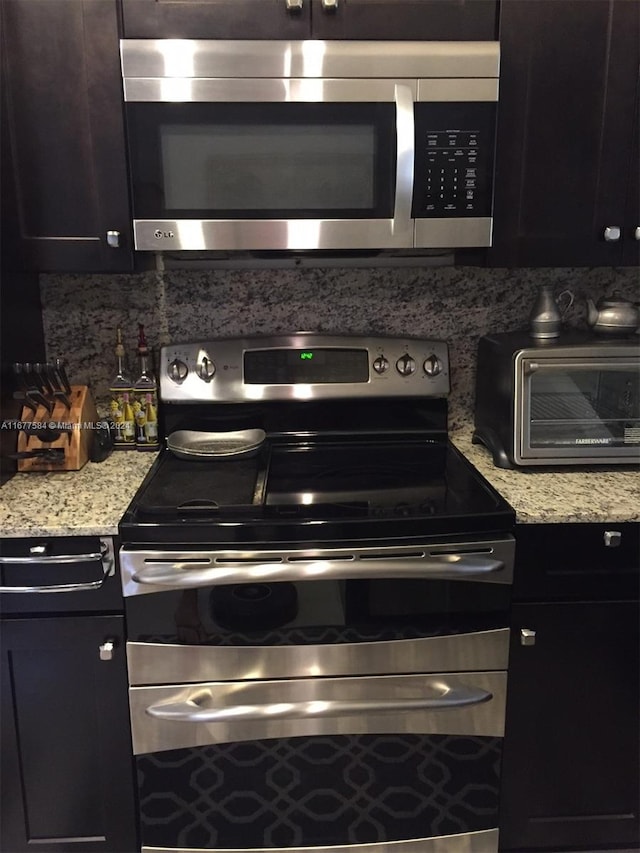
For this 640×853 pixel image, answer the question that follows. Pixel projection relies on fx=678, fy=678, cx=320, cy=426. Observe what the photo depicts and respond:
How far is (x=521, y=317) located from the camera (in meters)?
2.01

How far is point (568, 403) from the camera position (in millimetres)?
1713

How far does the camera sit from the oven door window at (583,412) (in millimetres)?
1679

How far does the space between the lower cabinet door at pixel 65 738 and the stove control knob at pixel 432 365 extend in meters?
1.05

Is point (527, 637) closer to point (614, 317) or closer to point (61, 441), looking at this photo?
point (614, 317)

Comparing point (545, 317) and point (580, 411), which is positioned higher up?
point (545, 317)

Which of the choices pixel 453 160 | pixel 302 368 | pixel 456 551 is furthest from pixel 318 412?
pixel 453 160

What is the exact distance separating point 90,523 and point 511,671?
981mm

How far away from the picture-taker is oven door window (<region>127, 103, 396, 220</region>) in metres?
1.51

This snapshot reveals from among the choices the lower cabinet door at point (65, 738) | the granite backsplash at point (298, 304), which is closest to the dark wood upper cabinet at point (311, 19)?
the granite backsplash at point (298, 304)

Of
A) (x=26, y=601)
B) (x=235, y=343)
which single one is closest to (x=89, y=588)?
(x=26, y=601)

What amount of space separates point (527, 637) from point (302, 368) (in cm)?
91

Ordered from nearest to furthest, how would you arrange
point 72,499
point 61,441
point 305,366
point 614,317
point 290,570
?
point 290,570 → point 72,499 → point 61,441 → point 614,317 → point 305,366

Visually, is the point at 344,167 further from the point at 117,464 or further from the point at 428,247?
the point at 117,464

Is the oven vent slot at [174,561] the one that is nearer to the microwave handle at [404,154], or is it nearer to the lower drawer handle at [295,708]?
the lower drawer handle at [295,708]
